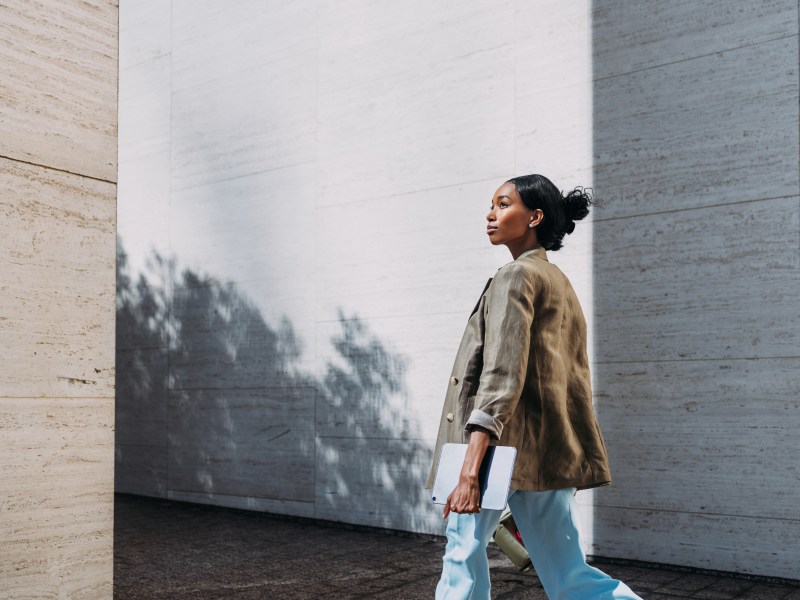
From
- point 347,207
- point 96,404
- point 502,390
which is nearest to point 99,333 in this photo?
point 96,404

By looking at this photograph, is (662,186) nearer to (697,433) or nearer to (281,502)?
(697,433)

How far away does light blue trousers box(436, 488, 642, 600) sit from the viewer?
127 inches

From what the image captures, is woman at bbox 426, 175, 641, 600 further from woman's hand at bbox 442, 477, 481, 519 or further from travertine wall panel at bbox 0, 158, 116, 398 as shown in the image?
travertine wall panel at bbox 0, 158, 116, 398

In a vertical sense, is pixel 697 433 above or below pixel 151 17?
below

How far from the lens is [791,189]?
249 inches

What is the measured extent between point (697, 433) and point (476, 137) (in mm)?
2981

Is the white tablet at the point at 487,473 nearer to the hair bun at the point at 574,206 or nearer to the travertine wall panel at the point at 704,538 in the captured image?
the hair bun at the point at 574,206

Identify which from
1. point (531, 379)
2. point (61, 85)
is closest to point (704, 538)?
point (531, 379)

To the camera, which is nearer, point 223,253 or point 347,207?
point 347,207

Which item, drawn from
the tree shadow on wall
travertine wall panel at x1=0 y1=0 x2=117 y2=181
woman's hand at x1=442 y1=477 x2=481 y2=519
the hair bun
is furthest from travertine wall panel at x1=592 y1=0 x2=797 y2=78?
woman's hand at x1=442 y1=477 x2=481 y2=519

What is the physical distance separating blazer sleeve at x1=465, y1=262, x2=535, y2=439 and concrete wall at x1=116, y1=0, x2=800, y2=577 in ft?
12.0

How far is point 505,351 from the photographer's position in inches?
128

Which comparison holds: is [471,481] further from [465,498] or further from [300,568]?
[300,568]

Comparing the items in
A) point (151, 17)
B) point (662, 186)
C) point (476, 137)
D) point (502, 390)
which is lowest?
point (502, 390)
